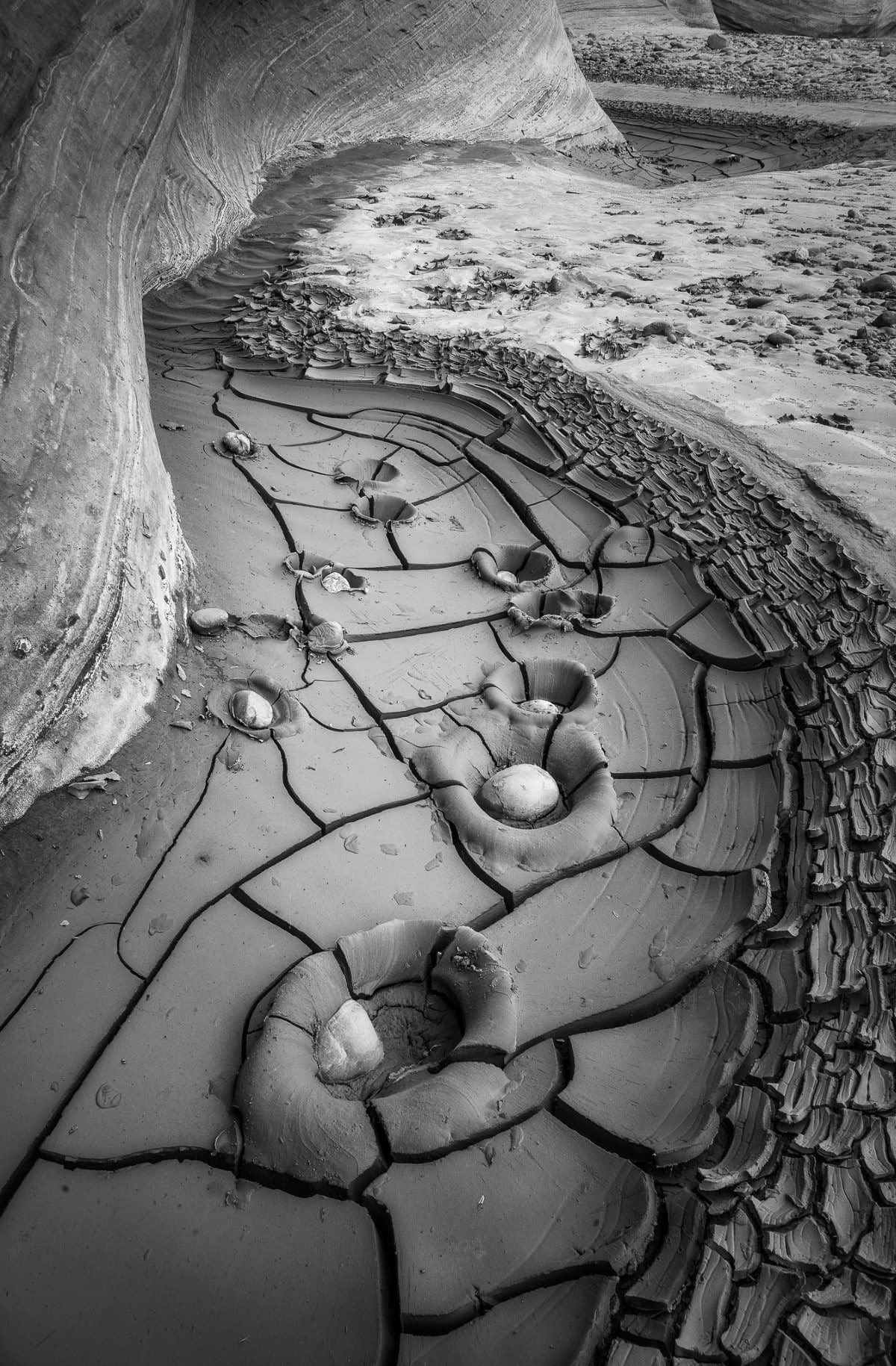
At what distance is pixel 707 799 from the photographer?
75.8 inches

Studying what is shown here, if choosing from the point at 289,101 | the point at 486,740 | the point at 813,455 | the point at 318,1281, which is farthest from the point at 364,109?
the point at 318,1281

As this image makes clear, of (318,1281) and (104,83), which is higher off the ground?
(104,83)

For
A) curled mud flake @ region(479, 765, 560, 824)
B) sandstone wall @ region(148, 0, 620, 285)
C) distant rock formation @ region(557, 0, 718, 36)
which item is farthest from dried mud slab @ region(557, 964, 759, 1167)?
distant rock formation @ region(557, 0, 718, 36)

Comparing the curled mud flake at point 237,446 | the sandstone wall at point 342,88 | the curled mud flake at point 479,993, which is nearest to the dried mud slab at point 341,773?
the curled mud flake at point 479,993

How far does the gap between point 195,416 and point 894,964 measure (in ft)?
9.09

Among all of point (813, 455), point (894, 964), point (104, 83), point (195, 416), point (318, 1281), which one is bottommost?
point (318, 1281)

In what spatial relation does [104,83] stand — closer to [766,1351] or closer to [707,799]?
[707,799]

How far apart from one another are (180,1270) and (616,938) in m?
0.91

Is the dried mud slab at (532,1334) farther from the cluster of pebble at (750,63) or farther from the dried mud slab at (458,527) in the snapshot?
the cluster of pebble at (750,63)

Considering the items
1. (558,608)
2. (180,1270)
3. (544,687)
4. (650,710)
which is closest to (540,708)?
(544,687)

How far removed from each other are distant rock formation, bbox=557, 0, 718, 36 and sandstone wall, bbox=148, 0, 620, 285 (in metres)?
5.88

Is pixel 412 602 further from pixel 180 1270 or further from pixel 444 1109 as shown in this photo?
pixel 180 1270

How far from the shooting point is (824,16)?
10.9m

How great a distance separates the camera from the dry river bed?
120cm
